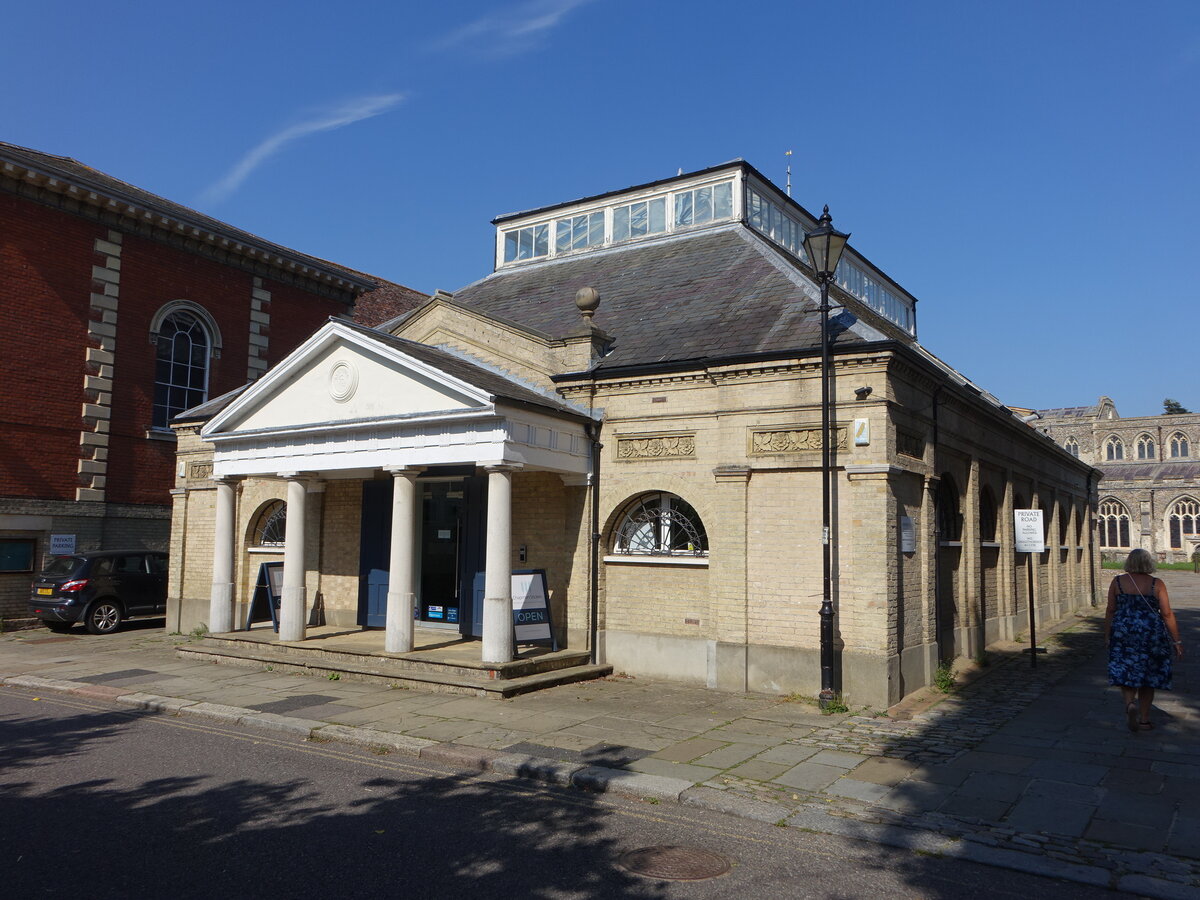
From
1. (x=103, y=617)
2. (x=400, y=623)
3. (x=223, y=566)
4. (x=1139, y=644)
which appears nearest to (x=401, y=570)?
(x=400, y=623)

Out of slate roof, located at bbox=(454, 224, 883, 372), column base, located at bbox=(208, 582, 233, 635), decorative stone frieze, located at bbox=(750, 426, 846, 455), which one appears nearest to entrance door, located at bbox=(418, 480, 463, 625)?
slate roof, located at bbox=(454, 224, 883, 372)

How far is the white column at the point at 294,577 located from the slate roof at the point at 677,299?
4835 mm

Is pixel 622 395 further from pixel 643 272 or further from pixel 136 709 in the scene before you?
pixel 136 709

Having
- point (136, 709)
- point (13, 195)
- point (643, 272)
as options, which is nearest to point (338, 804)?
point (136, 709)

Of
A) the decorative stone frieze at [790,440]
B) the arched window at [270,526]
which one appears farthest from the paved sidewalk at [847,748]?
the arched window at [270,526]

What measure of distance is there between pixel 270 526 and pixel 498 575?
28.6ft

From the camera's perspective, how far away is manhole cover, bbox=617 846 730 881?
5.59 metres

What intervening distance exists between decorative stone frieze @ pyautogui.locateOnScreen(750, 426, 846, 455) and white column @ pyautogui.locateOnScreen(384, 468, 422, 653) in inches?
206

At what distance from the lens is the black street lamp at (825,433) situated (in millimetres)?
10797

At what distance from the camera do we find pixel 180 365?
23203mm

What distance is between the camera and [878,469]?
11.3m

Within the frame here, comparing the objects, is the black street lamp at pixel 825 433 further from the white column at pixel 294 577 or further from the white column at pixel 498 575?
the white column at pixel 294 577

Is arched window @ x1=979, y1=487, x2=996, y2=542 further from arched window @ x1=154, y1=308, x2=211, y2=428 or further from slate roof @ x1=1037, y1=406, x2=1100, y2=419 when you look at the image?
slate roof @ x1=1037, y1=406, x2=1100, y2=419

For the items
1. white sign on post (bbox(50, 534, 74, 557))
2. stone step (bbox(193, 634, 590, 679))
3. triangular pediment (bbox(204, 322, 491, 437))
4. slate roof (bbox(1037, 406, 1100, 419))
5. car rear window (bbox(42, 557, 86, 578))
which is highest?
slate roof (bbox(1037, 406, 1100, 419))
